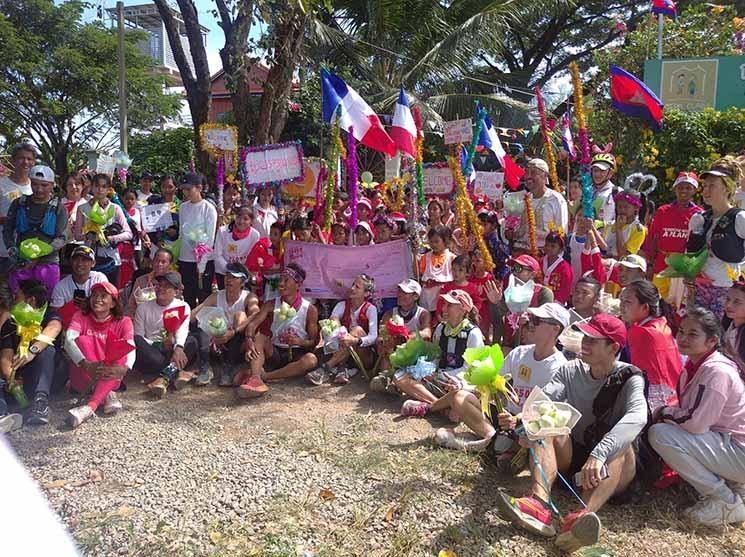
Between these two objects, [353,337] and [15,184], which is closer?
[353,337]

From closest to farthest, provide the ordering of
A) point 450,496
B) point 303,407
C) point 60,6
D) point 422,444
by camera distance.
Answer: point 450,496
point 422,444
point 303,407
point 60,6

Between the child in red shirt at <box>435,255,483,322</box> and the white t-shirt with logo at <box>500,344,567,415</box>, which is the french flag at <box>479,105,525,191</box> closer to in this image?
the child in red shirt at <box>435,255,483,322</box>

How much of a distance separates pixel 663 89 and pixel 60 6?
17650 mm

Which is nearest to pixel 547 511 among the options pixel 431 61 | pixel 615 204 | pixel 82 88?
pixel 615 204

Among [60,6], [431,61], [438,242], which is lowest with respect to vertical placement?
[438,242]

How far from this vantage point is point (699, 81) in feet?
41.8

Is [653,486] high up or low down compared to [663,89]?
down

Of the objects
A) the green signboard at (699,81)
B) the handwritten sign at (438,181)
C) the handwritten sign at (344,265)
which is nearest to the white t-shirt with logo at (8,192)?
the handwritten sign at (344,265)

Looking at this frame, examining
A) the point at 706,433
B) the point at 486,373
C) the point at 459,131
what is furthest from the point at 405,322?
the point at 459,131

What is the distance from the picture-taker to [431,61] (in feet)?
54.3

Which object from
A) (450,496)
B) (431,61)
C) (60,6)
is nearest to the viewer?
(450,496)

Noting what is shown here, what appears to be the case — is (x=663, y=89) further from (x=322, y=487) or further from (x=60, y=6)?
(x=60, y=6)

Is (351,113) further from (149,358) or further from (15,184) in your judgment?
(15,184)

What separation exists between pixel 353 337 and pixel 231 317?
4.00 feet
